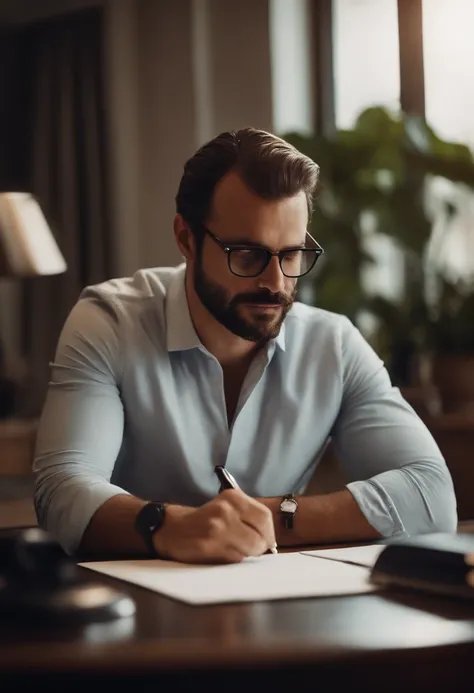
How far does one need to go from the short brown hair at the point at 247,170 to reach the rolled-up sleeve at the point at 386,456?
311mm

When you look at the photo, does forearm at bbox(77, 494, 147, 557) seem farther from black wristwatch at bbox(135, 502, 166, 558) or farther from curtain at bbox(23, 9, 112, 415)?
curtain at bbox(23, 9, 112, 415)

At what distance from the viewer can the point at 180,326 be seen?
6.07ft

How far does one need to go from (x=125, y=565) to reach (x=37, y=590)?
328 mm

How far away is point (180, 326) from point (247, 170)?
28 cm

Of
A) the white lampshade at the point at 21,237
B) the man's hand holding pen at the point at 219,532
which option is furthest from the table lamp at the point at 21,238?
the man's hand holding pen at the point at 219,532

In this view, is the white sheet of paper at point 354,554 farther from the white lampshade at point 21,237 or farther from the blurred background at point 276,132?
the white lampshade at point 21,237

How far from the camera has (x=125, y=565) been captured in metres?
1.34

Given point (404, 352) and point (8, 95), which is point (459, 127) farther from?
point (8, 95)

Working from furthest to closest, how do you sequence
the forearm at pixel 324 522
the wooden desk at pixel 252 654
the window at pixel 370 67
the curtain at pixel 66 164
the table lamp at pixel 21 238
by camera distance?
the curtain at pixel 66 164 → the window at pixel 370 67 → the table lamp at pixel 21 238 → the forearm at pixel 324 522 → the wooden desk at pixel 252 654

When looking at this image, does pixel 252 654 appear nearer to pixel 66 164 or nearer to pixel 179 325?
pixel 179 325

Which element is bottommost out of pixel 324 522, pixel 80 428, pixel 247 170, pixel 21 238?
pixel 324 522

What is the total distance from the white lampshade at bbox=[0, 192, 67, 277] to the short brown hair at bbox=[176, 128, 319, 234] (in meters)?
0.93

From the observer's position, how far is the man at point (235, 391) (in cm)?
163

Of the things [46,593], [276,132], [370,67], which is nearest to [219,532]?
[46,593]
